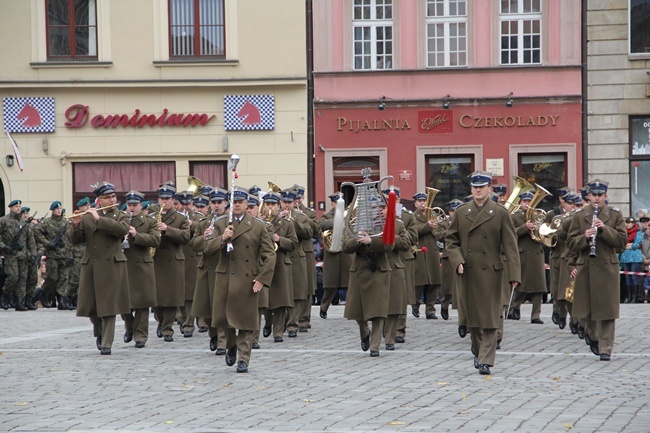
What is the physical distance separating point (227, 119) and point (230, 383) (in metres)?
18.7

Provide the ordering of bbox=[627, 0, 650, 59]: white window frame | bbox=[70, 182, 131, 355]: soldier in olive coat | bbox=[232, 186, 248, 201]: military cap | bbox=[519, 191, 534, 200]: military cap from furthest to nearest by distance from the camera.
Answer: bbox=[627, 0, 650, 59]: white window frame, bbox=[519, 191, 534, 200]: military cap, bbox=[70, 182, 131, 355]: soldier in olive coat, bbox=[232, 186, 248, 201]: military cap

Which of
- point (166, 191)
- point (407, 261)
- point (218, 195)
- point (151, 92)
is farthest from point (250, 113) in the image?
point (218, 195)

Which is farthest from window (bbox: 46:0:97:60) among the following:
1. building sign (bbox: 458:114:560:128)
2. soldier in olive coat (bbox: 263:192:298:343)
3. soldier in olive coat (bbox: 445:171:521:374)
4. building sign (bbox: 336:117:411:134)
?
soldier in olive coat (bbox: 445:171:521:374)

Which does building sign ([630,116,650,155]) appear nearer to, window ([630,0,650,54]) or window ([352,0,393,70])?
window ([630,0,650,54])

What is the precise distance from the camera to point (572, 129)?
30.6 m

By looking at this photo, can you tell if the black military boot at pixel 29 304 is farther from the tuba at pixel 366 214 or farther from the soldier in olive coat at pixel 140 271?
the tuba at pixel 366 214

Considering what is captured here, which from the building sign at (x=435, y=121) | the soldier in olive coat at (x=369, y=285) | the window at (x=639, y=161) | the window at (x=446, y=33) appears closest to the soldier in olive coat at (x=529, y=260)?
the soldier in olive coat at (x=369, y=285)

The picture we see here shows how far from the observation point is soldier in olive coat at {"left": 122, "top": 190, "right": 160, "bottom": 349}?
16.7m

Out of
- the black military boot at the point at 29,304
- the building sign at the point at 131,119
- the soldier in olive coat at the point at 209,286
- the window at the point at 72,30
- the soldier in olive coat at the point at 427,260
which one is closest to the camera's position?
the soldier in olive coat at the point at 209,286

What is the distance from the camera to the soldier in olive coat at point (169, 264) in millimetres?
17703

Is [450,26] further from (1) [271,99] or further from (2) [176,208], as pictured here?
(2) [176,208]

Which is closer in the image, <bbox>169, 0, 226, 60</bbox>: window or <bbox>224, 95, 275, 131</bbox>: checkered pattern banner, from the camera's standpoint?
<bbox>224, 95, 275, 131</bbox>: checkered pattern banner

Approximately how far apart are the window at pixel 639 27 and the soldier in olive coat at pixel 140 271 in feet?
56.1

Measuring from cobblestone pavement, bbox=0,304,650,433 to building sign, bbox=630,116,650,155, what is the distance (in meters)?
13.2
